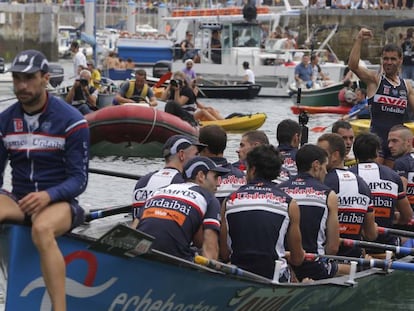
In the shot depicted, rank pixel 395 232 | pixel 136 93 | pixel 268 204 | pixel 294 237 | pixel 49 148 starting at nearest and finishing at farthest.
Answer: pixel 49 148 < pixel 268 204 < pixel 294 237 < pixel 395 232 < pixel 136 93

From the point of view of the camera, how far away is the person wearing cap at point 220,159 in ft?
32.0

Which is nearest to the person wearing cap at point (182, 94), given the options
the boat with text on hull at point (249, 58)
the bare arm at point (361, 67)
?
the bare arm at point (361, 67)

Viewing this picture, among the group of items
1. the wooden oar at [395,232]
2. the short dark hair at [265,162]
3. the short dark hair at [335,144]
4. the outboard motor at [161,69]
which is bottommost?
the outboard motor at [161,69]

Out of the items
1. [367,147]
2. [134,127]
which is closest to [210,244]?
[367,147]

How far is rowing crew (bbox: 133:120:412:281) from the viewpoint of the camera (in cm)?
800

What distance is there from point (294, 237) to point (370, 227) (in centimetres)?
159

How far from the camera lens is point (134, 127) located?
20.4m

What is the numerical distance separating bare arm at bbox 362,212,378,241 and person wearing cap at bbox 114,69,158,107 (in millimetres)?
11915

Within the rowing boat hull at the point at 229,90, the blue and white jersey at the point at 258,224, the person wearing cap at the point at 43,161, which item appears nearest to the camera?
the person wearing cap at the point at 43,161

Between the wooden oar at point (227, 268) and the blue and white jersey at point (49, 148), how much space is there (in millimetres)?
979

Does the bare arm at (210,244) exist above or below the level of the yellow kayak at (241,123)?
above

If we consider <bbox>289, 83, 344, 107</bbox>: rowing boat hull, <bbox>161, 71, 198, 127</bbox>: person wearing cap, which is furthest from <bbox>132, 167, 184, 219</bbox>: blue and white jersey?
<bbox>289, 83, 344, 107</bbox>: rowing boat hull

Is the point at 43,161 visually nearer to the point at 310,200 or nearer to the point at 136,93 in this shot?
the point at 310,200

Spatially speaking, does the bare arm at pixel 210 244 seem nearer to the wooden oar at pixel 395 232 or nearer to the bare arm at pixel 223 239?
the bare arm at pixel 223 239
